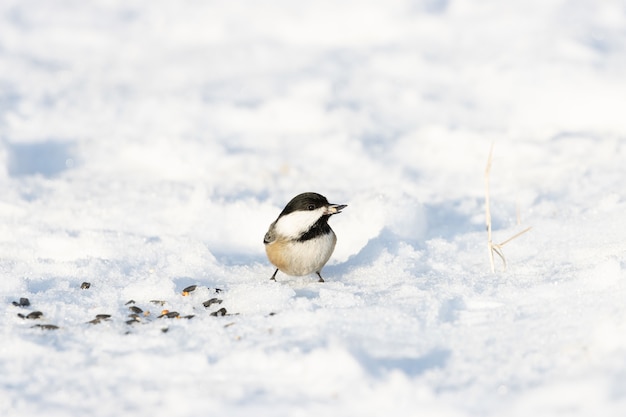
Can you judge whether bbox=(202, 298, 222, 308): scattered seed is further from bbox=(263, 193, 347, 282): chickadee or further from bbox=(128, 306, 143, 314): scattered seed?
bbox=(263, 193, 347, 282): chickadee

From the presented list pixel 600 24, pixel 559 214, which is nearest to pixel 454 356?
pixel 559 214

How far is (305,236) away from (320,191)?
1.94 m

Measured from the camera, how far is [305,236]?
3807mm

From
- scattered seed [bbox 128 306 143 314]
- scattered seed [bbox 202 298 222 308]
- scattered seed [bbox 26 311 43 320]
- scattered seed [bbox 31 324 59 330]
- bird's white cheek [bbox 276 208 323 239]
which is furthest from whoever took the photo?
bird's white cheek [bbox 276 208 323 239]

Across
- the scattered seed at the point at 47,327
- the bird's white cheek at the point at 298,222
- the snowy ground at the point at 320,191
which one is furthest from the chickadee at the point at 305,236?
the scattered seed at the point at 47,327

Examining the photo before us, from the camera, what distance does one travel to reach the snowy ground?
102 inches

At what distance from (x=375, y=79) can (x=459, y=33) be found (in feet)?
4.59

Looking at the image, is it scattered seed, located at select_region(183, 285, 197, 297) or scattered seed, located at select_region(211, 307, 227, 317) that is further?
scattered seed, located at select_region(183, 285, 197, 297)

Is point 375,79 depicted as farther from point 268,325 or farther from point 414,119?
point 268,325

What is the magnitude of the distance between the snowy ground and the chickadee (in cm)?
15

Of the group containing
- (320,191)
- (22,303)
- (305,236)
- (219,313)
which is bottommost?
(219,313)

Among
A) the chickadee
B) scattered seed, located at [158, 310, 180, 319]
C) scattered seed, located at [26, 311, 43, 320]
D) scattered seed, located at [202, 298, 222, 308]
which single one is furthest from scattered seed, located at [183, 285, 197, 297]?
scattered seed, located at [26, 311, 43, 320]

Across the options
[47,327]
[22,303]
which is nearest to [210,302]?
[47,327]

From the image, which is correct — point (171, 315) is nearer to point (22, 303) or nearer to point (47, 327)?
point (47, 327)
